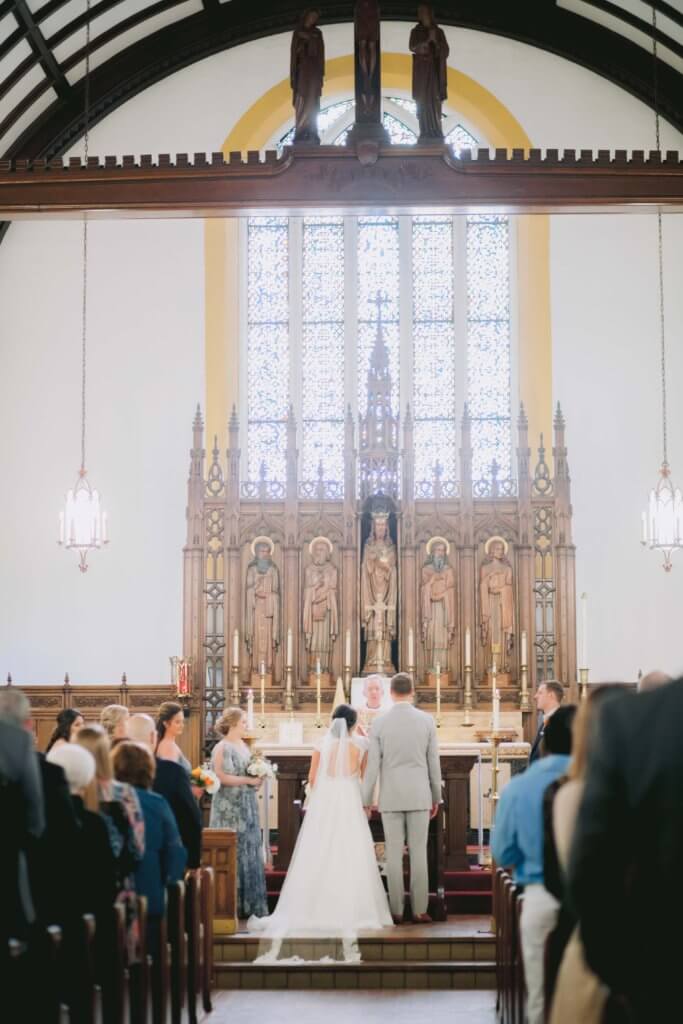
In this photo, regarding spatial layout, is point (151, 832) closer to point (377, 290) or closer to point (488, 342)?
point (488, 342)

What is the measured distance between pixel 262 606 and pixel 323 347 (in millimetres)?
3466

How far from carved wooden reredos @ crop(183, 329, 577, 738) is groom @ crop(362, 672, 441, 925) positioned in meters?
4.38

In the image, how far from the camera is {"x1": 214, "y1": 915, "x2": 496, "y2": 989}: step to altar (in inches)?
334

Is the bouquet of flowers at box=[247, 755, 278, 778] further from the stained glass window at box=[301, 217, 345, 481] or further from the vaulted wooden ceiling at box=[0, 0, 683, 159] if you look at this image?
the vaulted wooden ceiling at box=[0, 0, 683, 159]

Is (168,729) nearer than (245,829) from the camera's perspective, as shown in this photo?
Yes

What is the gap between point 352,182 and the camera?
31.0 feet

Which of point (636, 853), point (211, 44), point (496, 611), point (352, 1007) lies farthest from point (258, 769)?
point (211, 44)

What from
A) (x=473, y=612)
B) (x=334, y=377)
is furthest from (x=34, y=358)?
(x=473, y=612)

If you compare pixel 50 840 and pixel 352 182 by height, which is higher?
pixel 352 182

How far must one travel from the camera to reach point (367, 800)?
9.34 metres

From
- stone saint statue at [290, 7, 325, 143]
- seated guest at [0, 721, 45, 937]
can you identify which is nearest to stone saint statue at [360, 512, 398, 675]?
stone saint statue at [290, 7, 325, 143]

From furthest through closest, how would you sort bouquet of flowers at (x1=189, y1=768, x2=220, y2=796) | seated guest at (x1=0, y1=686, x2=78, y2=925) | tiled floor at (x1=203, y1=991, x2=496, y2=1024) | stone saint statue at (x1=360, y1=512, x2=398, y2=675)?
1. stone saint statue at (x1=360, y1=512, x2=398, y2=675)
2. bouquet of flowers at (x1=189, y1=768, x2=220, y2=796)
3. tiled floor at (x1=203, y1=991, x2=496, y2=1024)
4. seated guest at (x1=0, y1=686, x2=78, y2=925)

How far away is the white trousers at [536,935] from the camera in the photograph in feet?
17.4

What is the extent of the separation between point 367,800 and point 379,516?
489 cm
